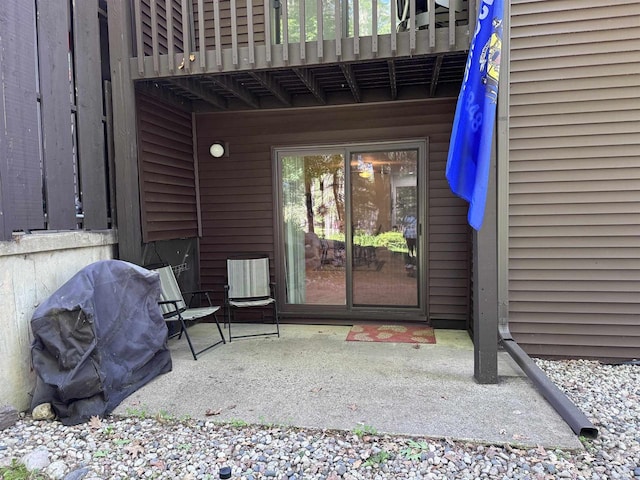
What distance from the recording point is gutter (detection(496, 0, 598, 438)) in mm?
2242

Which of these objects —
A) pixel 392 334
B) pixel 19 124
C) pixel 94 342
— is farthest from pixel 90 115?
pixel 392 334

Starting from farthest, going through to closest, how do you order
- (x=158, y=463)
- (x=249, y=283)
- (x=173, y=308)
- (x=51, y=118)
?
1. (x=249, y=283)
2. (x=173, y=308)
3. (x=51, y=118)
4. (x=158, y=463)

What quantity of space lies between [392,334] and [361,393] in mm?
1433

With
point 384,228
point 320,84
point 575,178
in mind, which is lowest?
point 384,228

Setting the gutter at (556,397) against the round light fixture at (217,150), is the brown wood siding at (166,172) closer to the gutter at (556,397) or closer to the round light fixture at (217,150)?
the round light fixture at (217,150)

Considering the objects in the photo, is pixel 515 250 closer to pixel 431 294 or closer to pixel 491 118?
pixel 431 294

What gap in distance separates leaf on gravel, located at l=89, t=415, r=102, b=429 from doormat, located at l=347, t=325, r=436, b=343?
2.13 m

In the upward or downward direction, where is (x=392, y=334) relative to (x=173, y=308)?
downward

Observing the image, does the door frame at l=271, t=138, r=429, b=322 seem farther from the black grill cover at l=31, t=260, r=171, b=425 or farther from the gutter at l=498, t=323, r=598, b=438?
the black grill cover at l=31, t=260, r=171, b=425

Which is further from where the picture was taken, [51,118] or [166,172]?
[166,172]

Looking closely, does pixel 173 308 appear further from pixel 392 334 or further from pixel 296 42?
pixel 296 42

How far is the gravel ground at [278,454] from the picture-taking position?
1957mm

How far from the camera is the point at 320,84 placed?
13.1ft

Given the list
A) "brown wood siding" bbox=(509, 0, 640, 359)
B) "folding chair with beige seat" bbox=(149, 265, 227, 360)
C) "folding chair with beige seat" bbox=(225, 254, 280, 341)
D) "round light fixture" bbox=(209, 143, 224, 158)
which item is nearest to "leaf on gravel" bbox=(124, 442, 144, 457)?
"folding chair with beige seat" bbox=(149, 265, 227, 360)
